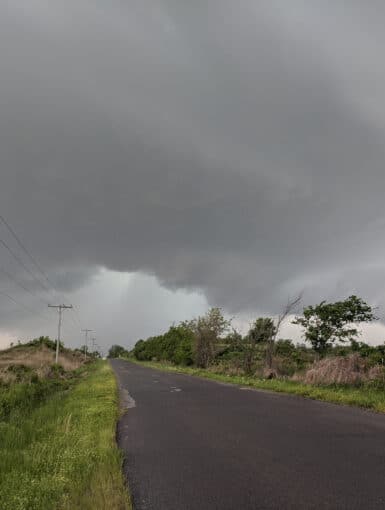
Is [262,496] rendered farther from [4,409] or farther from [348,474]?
[4,409]

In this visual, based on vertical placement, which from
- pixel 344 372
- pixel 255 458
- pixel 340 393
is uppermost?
pixel 344 372

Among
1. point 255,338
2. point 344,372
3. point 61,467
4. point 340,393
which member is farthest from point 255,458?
point 255,338

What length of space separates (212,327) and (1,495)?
41219 mm

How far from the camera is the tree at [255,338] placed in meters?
30.9

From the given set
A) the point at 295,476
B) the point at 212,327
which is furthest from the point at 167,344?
Result: the point at 295,476

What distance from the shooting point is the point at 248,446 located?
8.36 metres

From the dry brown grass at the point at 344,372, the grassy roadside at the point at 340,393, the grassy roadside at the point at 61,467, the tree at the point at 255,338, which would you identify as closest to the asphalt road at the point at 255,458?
the grassy roadside at the point at 61,467

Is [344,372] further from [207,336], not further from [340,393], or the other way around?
[207,336]

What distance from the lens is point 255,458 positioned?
7.38 metres

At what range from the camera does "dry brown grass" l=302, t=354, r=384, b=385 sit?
1864 centimetres

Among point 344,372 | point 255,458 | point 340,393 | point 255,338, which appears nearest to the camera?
point 255,458

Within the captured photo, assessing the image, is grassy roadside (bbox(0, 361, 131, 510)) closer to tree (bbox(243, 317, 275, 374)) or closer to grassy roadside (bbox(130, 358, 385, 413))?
grassy roadside (bbox(130, 358, 385, 413))

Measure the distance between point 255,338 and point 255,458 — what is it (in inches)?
960

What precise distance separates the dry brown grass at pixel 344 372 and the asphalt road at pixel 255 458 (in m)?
5.56
